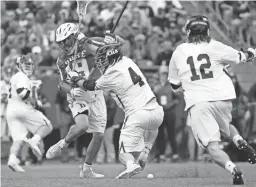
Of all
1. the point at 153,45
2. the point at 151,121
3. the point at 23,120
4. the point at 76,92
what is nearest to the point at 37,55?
the point at 153,45

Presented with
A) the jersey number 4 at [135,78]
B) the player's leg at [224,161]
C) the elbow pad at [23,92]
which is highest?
the jersey number 4 at [135,78]

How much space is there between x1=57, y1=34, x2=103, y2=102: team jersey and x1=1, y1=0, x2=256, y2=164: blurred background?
548cm

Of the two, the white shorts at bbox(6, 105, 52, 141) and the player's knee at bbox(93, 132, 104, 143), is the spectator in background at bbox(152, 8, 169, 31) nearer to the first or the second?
the white shorts at bbox(6, 105, 52, 141)

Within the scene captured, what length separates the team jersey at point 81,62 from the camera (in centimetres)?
1199

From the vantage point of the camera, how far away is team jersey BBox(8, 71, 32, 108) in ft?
47.3

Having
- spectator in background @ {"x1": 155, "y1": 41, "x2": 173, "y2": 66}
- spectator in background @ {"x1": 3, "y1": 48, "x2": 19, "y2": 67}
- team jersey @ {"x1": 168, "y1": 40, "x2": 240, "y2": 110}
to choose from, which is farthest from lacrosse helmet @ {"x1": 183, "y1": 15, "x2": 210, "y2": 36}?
spectator in background @ {"x1": 3, "y1": 48, "x2": 19, "y2": 67}

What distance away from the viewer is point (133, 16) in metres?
21.1

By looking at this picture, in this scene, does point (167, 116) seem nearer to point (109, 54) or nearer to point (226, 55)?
point (109, 54)

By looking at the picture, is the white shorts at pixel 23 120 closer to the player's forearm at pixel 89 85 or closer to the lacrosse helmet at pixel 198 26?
the player's forearm at pixel 89 85

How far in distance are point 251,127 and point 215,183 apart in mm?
8545

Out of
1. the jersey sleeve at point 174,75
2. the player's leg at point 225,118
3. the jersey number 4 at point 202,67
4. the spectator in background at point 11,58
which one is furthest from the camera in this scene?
the spectator in background at point 11,58

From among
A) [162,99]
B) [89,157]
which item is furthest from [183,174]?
[162,99]

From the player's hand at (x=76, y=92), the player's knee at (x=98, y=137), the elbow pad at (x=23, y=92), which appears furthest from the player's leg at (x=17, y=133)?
the player's hand at (x=76, y=92)

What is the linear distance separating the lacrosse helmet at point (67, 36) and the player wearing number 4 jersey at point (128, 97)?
94cm
